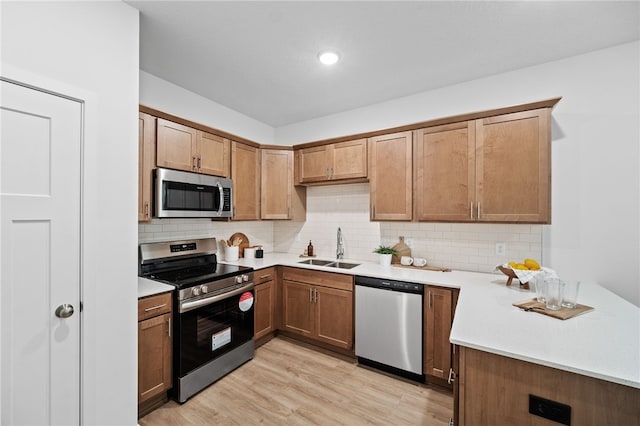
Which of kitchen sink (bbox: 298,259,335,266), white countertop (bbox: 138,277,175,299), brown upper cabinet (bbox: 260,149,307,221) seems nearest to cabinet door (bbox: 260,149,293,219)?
brown upper cabinet (bbox: 260,149,307,221)

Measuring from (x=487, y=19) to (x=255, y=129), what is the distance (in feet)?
9.42

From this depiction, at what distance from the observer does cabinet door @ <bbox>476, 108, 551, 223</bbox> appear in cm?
220

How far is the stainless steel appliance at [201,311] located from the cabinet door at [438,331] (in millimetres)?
1692

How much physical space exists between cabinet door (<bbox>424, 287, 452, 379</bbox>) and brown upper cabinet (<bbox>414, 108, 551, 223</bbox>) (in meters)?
0.73

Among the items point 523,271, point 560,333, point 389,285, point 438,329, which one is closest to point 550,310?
point 560,333

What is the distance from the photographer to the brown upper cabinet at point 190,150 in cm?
245

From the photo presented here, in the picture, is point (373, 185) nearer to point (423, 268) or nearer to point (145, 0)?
point (423, 268)

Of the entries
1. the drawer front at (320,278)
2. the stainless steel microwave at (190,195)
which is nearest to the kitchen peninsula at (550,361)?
the drawer front at (320,278)

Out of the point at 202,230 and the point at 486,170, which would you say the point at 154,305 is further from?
the point at 486,170

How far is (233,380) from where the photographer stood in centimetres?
245

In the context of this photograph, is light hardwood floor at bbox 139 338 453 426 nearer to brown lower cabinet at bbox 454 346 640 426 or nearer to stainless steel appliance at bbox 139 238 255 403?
stainless steel appliance at bbox 139 238 255 403

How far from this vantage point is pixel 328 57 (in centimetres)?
230

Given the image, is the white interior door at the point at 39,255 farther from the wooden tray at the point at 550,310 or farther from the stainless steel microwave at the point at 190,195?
the wooden tray at the point at 550,310

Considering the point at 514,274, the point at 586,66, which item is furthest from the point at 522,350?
the point at 586,66
